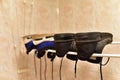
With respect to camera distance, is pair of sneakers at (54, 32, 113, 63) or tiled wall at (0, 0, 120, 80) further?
tiled wall at (0, 0, 120, 80)

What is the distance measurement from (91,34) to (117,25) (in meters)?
0.38

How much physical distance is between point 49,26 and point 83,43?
0.76 m

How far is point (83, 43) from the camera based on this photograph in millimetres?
1049

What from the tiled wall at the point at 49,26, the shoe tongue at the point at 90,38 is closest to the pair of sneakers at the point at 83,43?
the shoe tongue at the point at 90,38

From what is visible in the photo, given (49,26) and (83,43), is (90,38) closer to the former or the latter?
(83,43)

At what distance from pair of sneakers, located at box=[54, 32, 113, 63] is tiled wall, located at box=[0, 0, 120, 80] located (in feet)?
1.13

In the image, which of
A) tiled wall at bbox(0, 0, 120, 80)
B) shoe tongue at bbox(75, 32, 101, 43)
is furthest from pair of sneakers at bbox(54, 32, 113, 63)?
tiled wall at bbox(0, 0, 120, 80)

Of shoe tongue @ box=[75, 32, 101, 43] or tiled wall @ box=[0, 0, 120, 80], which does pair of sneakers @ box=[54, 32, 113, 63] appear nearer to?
shoe tongue @ box=[75, 32, 101, 43]

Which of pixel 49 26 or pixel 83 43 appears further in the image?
pixel 49 26

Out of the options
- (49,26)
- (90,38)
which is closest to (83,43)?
(90,38)

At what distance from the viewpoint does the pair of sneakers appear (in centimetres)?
104

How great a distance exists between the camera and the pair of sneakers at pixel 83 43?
1.04 meters

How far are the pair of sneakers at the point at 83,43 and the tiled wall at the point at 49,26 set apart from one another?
343 mm

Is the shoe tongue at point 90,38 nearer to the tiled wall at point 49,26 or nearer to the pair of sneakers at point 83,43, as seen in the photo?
the pair of sneakers at point 83,43
